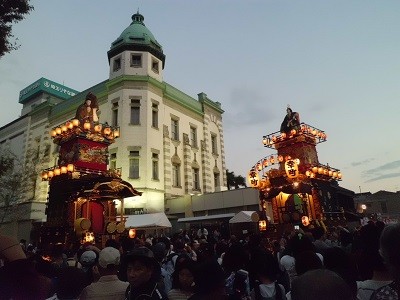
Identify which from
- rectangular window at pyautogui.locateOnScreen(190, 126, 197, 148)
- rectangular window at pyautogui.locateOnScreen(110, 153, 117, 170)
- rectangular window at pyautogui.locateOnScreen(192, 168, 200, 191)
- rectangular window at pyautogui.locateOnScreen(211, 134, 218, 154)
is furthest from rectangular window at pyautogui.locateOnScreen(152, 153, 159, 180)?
rectangular window at pyautogui.locateOnScreen(211, 134, 218, 154)

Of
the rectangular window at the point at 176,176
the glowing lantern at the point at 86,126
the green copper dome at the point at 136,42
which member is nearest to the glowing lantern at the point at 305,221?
the rectangular window at the point at 176,176

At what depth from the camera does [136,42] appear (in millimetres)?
29406

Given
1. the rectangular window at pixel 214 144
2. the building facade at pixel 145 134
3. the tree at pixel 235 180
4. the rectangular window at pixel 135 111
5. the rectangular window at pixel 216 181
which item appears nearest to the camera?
the building facade at pixel 145 134

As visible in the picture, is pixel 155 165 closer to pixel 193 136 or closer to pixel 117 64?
pixel 193 136

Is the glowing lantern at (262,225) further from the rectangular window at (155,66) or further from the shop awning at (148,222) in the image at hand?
the rectangular window at (155,66)

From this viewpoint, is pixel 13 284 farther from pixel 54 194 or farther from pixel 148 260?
pixel 54 194

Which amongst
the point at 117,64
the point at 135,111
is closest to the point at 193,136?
the point at 135,111

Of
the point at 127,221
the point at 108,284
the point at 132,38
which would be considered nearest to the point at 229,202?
the point at 127,221

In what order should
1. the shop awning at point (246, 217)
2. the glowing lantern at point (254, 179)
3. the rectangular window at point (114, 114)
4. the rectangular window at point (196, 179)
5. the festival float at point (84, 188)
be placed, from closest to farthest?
1. the festival float at point (84, 188)
2. the shop awning at point (246, 217)
3. the glowing lantern at point (254, 179)
4. the rectangular window at point (114, 114)
5. the rectangular window at point (196, 179)

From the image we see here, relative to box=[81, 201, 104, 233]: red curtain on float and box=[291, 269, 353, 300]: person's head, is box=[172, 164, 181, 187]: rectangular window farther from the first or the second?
box=[291, 269, 353, 300]: person's head

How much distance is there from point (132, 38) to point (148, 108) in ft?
25.2

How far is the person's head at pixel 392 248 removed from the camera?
6.70 feet

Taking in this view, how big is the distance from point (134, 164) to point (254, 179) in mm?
10409

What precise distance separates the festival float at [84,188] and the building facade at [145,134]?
4.19 m
